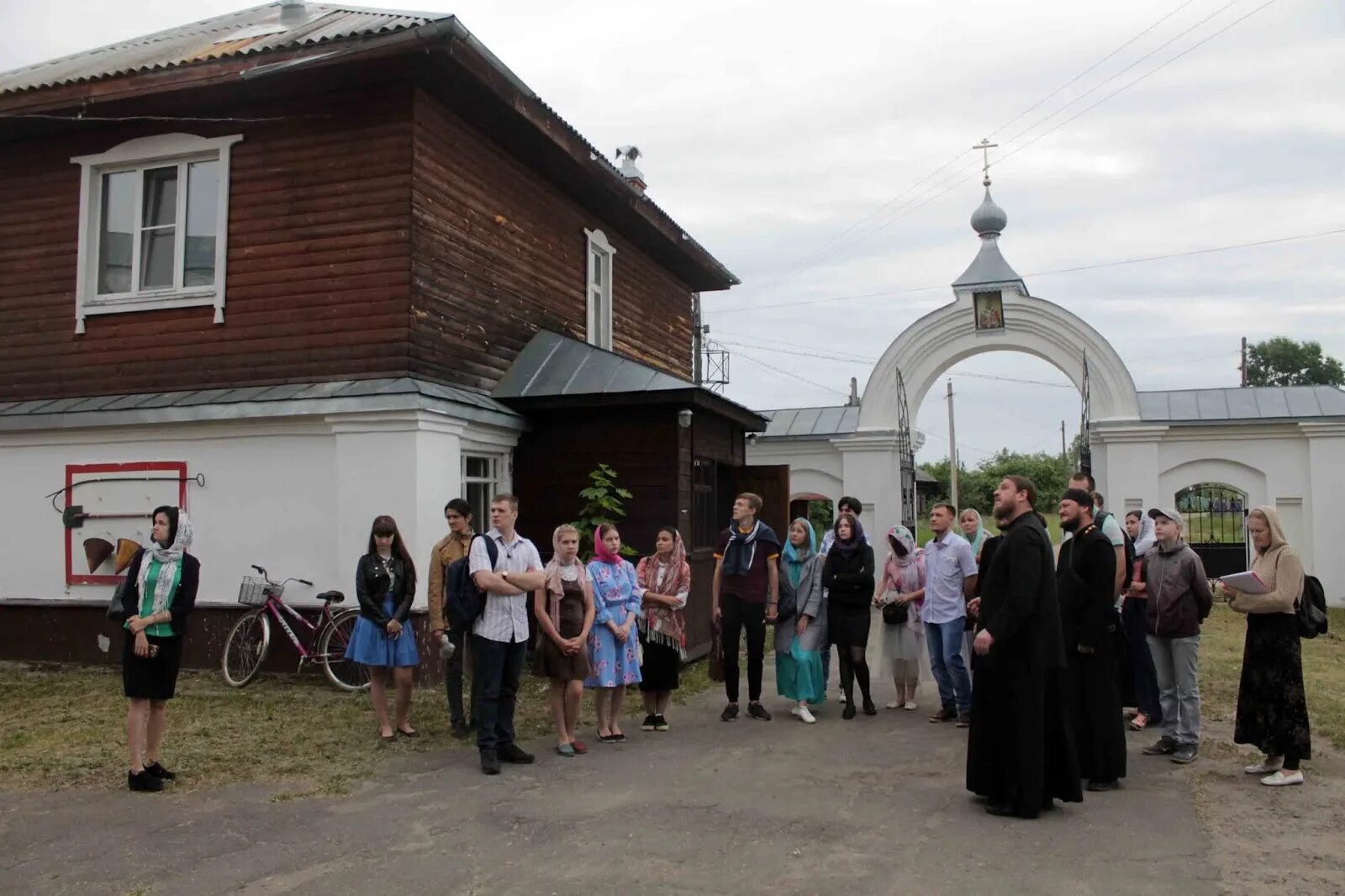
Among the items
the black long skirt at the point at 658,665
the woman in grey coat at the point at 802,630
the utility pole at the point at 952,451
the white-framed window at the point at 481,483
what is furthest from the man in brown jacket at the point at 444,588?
the utility pole at the point at 952,451

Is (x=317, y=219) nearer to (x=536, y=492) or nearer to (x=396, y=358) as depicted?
(x=396, y=358)

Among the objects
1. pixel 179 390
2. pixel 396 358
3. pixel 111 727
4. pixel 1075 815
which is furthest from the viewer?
pixel 179 390

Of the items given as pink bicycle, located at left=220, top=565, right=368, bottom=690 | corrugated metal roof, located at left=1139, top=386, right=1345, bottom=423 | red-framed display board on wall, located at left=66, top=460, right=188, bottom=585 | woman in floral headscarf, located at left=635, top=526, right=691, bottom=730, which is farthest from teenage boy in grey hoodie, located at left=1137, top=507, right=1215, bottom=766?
corrugated metal roof, located at left=1139, top=386, right=1345, bottom=423

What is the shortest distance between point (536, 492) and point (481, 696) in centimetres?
478

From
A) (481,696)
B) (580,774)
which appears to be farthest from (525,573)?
(580,774)

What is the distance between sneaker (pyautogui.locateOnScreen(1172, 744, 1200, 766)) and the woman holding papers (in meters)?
0.46

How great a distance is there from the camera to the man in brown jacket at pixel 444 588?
7.38 m

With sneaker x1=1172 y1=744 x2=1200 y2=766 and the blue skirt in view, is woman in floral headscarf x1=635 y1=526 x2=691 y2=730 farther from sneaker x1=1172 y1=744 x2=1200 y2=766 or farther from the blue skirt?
sneaker x1=1172 y1=744 x2=1200 y2=766

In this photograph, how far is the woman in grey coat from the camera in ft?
26.5

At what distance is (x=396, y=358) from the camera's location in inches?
382

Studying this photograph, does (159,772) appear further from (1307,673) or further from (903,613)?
(1307,673)

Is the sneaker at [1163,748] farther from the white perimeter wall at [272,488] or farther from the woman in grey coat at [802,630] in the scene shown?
the white perimeter wall at [272,488]

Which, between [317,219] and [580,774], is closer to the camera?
[580,774]

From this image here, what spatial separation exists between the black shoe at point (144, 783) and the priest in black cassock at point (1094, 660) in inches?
204
